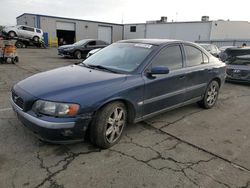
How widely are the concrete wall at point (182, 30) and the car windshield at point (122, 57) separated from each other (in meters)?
30.0

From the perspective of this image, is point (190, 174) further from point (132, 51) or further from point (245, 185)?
point (132, 51)

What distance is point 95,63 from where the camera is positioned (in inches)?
156

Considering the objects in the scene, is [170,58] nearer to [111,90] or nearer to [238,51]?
[111,90]

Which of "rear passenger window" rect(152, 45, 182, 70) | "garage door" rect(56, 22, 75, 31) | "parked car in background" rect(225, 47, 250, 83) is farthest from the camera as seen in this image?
"garage door" rect(56, 22, 75, 31)

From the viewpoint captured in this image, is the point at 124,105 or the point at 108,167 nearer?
the point at 108,167

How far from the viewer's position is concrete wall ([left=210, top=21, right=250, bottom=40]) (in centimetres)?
3070

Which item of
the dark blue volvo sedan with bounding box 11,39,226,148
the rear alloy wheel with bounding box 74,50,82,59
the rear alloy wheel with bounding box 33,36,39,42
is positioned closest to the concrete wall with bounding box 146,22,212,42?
the rear alloy wheel with bounding box 33,36,39,42

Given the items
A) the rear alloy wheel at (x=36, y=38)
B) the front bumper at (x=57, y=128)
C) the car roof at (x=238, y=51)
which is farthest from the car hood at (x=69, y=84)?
the rear alloy wheel at (x=36, y=38)

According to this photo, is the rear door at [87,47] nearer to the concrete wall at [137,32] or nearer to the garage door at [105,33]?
the garage door at [105,33]

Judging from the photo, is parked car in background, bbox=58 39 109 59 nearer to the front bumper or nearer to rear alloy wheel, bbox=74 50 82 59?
rear alloy wheel, bbox=74 50 82 59

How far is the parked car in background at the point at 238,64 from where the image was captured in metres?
7.59

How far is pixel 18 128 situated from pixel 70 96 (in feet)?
4.93

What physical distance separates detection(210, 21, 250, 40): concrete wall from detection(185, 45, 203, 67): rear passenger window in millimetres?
28847

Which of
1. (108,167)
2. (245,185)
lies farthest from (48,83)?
(245,185)
